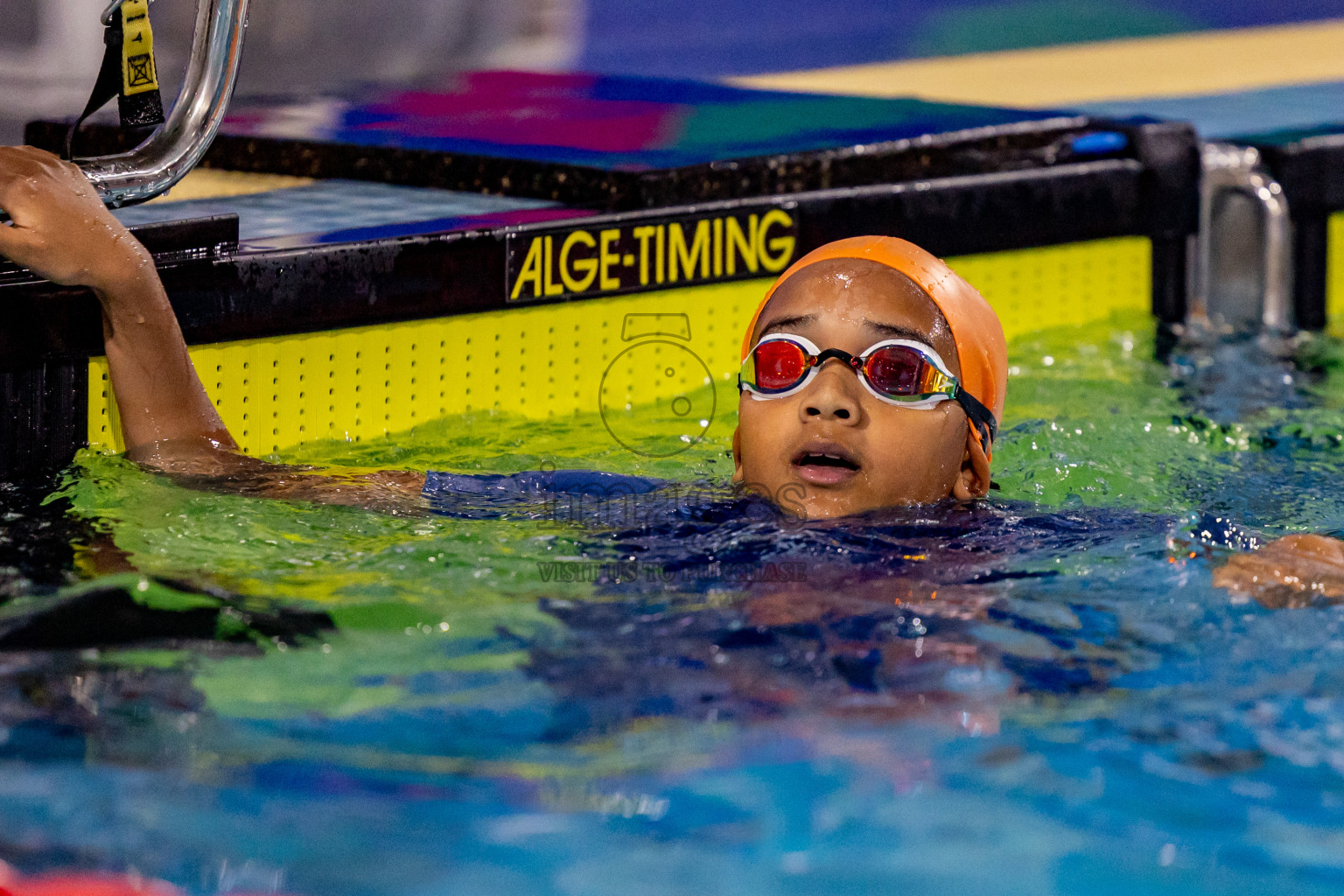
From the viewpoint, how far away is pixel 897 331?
2.87m

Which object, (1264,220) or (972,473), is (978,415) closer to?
(972,473)

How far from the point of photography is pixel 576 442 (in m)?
3.80

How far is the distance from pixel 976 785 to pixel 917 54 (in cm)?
954

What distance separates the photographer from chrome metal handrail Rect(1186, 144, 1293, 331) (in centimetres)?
509

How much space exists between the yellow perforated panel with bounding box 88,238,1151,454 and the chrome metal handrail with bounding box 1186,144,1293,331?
26.8 inches

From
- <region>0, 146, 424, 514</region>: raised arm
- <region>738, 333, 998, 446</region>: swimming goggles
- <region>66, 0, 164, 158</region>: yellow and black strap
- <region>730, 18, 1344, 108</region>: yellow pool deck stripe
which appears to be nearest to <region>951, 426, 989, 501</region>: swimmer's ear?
<region>738, 333, 998, 446</region>: swimming goggles

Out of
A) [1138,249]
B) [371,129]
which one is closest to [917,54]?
[1138,249]

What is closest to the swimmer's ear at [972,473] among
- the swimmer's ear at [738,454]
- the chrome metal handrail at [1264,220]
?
the swimmer's ear at [738,454]

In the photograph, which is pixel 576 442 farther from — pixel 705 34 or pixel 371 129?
pixel 705 34

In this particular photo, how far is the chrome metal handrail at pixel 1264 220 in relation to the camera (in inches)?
201

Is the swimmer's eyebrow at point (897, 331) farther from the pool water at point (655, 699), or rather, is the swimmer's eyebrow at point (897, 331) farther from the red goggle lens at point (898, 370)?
the pool water at point (655, 699)

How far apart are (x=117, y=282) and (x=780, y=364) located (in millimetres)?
1108

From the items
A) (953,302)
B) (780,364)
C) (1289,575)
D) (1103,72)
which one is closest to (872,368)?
(780,364)

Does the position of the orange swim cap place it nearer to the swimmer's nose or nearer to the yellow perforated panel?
the swimmer's nose
